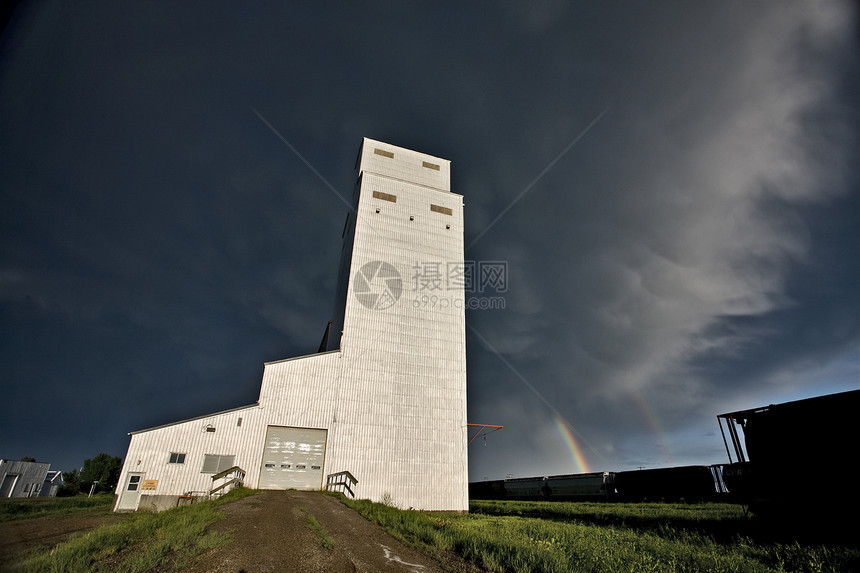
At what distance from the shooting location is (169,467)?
20500 millimetres

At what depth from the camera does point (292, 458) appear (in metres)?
22.8

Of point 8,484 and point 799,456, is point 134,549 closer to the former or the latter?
point 799,456

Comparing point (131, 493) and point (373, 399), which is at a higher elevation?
point (373, 399)

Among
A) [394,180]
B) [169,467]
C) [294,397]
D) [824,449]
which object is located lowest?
[169,467]

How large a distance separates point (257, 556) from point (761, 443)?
17155mm

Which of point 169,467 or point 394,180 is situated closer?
point 169,467

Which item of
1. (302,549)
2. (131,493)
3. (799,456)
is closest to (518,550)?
(302,549)

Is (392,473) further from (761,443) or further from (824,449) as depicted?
(824,449)

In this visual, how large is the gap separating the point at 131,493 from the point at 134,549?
1672 centimetres

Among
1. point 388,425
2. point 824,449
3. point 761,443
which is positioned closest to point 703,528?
point 761,443

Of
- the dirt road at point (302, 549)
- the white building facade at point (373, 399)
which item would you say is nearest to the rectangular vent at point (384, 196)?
the white building facade at point (373, 399)

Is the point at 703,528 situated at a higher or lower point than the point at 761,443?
lower

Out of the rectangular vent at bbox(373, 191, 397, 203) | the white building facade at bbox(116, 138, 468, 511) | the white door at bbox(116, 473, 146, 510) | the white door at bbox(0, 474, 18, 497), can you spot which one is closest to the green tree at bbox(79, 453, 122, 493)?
the white door at bbox(0, 474, 18, 497)

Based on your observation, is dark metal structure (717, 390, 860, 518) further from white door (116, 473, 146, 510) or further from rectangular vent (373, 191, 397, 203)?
white door (116, 473, 146, 510)
